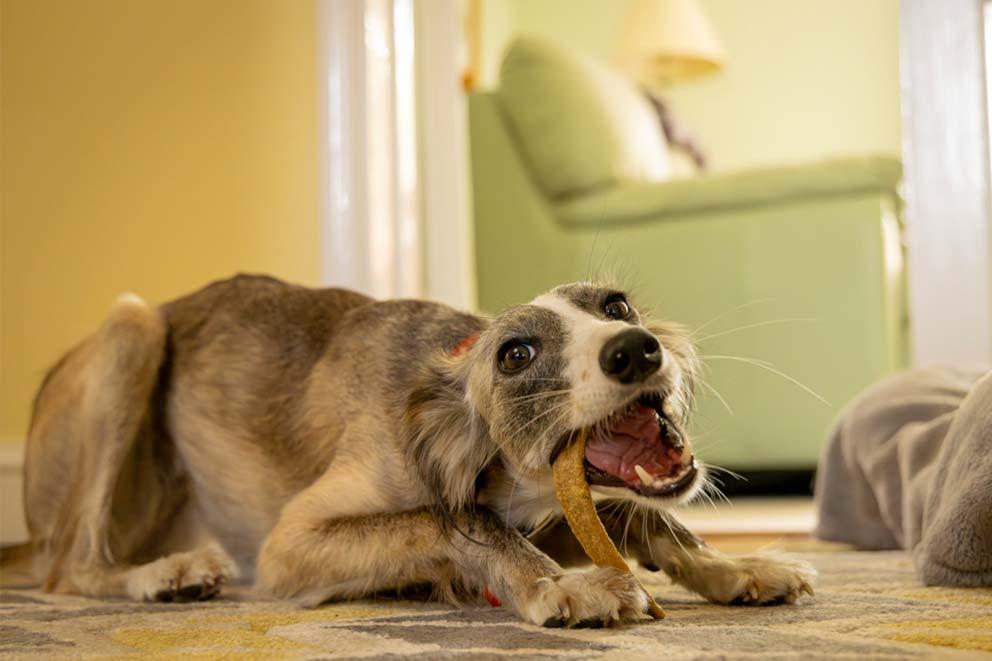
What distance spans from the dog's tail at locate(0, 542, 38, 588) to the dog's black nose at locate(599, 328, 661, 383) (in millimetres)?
1532

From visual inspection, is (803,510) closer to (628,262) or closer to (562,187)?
(628,262)

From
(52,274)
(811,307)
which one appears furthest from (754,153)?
(52,274)

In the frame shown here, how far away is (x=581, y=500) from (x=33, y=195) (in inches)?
94.3

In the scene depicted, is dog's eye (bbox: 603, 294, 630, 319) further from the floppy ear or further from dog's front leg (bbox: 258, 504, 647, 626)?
dog's front leg (bbox: 258, 504, 647, 626)

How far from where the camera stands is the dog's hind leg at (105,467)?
230 cm

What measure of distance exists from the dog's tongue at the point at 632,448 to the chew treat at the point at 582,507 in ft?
0.08

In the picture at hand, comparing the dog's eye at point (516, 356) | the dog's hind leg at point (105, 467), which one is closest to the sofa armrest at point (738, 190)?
the dog's hind leg at point (105, 467)

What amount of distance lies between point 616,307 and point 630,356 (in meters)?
0.26

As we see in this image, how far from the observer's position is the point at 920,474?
2217mm

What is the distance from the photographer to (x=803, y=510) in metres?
3.97

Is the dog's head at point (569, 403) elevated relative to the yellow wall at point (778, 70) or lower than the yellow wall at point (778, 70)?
lower

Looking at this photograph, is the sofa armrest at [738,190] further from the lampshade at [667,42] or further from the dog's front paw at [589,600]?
the lampshade at [667,42]

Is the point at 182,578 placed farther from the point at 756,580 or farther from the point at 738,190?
the point at 738,190

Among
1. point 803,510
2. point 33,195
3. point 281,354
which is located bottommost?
point 803,510
